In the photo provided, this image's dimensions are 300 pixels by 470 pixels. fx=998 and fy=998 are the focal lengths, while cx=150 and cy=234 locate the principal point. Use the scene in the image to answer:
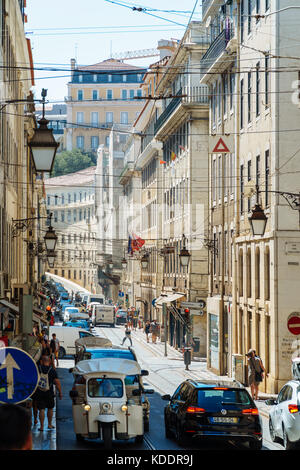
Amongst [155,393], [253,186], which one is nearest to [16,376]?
[155,393]

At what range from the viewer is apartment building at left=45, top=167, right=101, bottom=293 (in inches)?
6161

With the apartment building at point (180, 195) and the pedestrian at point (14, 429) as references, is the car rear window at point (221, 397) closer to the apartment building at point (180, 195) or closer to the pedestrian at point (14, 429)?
the pedestrian at point (14, 429)

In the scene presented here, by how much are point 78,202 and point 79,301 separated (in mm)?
47764

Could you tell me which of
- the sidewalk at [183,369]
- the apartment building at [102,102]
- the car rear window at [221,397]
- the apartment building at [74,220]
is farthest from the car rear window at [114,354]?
the apartment building at [102,102]

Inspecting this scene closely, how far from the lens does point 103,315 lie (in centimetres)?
8556

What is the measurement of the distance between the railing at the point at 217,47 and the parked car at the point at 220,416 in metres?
25.2

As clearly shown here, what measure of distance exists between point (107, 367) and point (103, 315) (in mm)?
65948

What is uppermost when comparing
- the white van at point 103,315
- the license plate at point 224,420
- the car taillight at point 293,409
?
the car taillight at point 293,409

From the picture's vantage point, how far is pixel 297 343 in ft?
107

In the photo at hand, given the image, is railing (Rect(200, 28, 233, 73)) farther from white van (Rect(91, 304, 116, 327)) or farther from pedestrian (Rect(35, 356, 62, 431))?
white van (Rect(91, 304, 116, 327))

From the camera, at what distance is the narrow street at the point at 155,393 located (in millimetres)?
18812

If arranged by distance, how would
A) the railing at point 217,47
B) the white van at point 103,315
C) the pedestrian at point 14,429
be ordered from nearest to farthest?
the pedestrian at point 14,429, the railing at point 217,47, the white van at point 103,315

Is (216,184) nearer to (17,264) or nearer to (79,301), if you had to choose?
(17,264)
